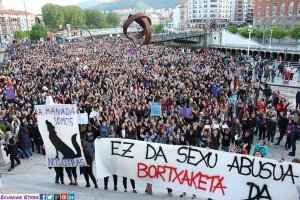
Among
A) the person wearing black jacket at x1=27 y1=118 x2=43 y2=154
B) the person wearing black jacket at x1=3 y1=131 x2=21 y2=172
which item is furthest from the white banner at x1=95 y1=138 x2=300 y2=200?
the person wearing black jacket at x1=27 y1=118 x2=43 y2=154

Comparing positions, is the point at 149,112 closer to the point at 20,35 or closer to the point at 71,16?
the point at 20,35

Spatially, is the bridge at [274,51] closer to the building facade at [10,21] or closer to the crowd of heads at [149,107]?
the crowd of heads at [149,107]

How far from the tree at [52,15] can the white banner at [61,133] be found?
125473 millimetres

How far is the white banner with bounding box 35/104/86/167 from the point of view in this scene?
22.9ft

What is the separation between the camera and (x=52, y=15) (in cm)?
12306

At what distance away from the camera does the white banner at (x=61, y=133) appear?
22.9ft

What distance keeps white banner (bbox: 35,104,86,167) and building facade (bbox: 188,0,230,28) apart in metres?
140

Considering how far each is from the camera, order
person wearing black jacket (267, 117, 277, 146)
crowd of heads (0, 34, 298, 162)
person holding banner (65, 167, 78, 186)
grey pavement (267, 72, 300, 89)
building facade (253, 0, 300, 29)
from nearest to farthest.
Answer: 1. person holding banner (65, 167, 78, 186)
2. crowd of heads (0, 34, 298, 162)
3. person wearing black jacket (267, 117, 277, 146)
4. grey pavement (267, 72, 300, 89)
5. building facade (253, 0, 300, 29)

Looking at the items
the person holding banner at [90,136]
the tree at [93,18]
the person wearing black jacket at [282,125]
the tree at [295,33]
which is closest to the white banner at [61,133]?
the person holding banner at [90,136]

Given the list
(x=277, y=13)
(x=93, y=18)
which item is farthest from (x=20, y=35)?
(x=93, y=18)

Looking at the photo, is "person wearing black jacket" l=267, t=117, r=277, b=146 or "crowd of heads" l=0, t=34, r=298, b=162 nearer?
"crowd of heads" l=0, t=34, r=298, b=162

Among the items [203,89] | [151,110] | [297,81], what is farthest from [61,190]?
[297,81]

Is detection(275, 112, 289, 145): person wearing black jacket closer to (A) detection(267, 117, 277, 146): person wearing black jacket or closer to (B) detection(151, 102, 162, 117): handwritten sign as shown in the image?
(A) detection(267, 117, 277, 146): person wearing black jacket

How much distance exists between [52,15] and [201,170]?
128m
